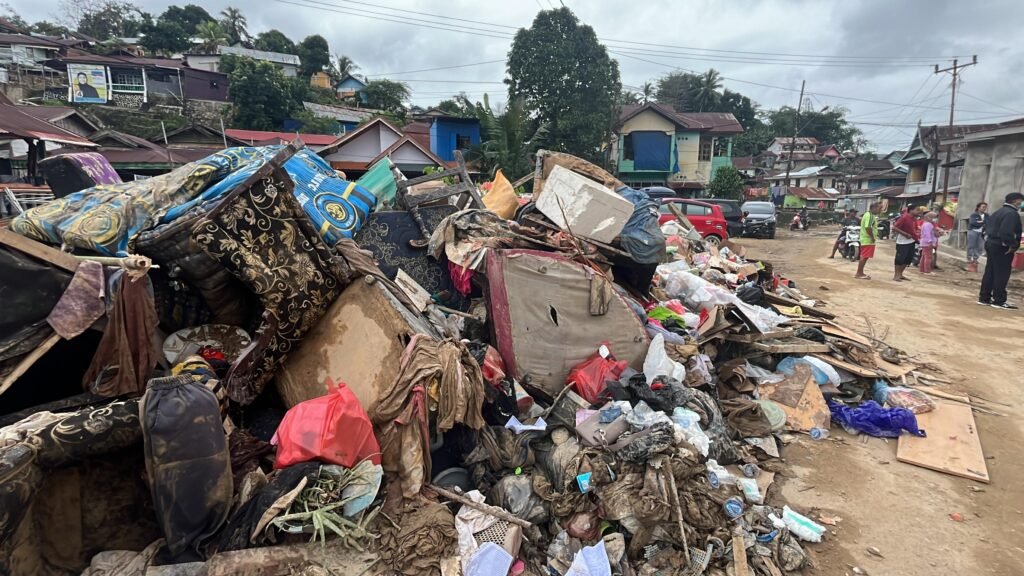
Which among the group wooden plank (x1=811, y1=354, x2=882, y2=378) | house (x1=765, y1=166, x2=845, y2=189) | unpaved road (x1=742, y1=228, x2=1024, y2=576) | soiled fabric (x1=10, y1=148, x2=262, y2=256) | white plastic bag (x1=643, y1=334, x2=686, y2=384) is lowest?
unpaved road (x1=742, y1=228, x2=1024, y2=576)

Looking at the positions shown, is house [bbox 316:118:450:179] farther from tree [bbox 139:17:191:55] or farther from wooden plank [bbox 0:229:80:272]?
tree [bbox 139:17:191:55]

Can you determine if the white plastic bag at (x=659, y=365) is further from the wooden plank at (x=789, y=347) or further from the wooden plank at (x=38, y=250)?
the wooden plank at (x=38, y=250)

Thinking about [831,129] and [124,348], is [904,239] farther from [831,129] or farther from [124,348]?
[831,129]

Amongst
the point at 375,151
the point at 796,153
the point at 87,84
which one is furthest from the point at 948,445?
the point at 796,153

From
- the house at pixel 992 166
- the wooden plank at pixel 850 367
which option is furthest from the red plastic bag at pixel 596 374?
the house at pixel 992 166

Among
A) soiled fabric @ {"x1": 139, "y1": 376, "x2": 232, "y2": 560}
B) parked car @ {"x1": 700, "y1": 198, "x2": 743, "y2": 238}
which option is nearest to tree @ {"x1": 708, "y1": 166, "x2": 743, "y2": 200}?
parked car @ {"x1": 700, "y1": 198, "x2": 743, "y2": 238}

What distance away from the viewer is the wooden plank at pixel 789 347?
4.90 metres

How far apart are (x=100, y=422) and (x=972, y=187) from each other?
735 inches

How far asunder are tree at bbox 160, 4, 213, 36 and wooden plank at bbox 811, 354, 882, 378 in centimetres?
5314

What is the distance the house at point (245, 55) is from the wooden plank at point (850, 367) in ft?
113

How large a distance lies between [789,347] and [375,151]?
57.4 ft

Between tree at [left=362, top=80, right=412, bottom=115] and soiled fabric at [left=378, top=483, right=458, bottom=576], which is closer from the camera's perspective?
soiled fabric at [left=378, top=483, right=458, bottom=576]

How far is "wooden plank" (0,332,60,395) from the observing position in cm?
257

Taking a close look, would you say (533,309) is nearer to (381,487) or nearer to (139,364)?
(381,487)
